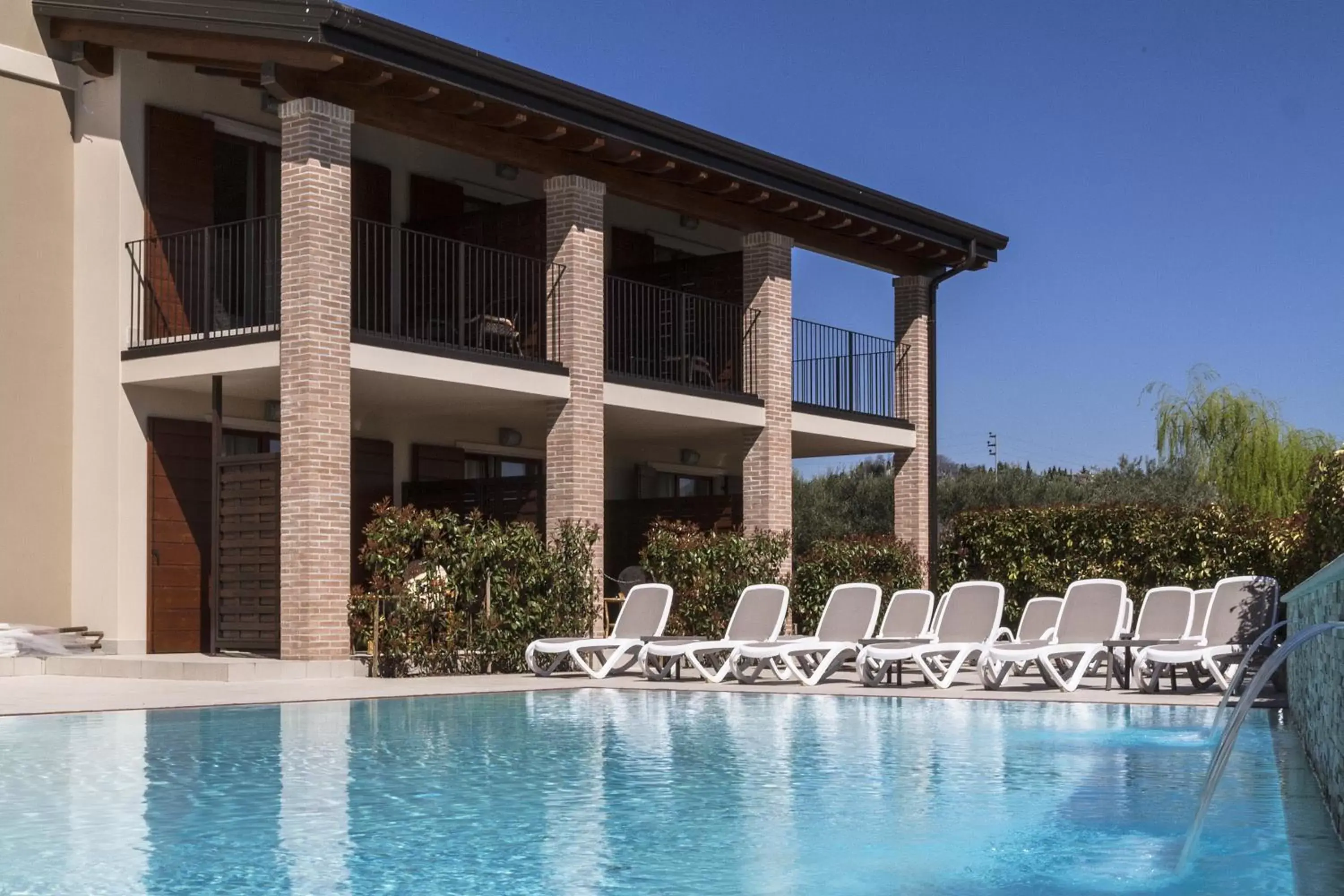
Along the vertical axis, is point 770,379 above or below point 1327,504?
above

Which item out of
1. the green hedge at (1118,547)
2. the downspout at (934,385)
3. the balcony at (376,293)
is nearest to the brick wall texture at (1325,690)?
the green hedge at (1118,547)

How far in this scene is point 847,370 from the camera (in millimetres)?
22797

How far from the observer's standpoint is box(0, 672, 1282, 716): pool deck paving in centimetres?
1173

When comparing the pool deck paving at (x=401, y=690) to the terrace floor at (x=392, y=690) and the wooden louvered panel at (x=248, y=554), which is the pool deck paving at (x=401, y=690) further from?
the wooden louvered panel at (x=248, y=554)

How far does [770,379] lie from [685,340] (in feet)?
4.10

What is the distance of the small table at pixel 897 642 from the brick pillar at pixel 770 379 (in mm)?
5792

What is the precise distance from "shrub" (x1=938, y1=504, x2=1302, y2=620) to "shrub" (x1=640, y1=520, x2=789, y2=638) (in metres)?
Result: 2.86

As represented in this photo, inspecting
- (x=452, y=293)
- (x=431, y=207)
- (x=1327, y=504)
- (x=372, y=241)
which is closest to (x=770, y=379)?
(x=452, y=293)

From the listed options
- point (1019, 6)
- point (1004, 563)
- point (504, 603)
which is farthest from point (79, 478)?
point (1019, 6)

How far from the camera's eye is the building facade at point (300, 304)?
1474cm

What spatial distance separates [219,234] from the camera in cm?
1705

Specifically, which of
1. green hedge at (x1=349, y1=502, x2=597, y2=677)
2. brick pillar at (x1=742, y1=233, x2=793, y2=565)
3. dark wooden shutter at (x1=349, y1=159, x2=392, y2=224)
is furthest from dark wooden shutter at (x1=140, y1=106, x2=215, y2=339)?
brick pillar at (x1=742, y1=233, x2=793, y2=565)

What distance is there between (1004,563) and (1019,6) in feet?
49.2

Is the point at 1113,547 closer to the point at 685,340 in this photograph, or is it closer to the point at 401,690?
the point at 685,340
